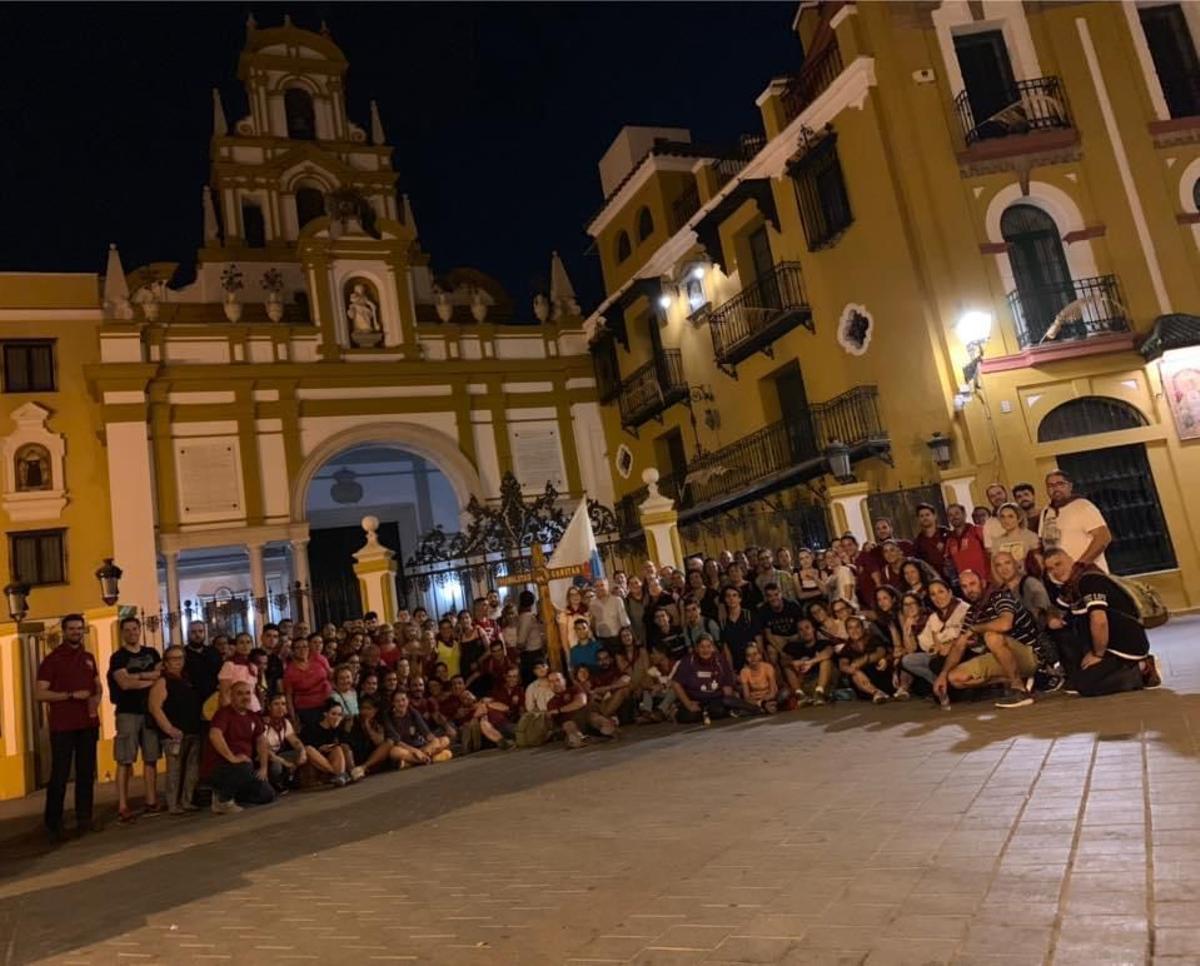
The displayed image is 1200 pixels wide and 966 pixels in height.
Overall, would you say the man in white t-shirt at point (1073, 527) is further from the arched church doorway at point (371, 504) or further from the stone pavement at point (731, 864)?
the arched church doorway at point (371, 504)

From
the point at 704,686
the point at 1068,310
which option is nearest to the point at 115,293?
the point at 704,686

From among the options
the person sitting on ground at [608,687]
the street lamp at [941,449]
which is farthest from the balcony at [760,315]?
the person sitting on ground at [608,687]

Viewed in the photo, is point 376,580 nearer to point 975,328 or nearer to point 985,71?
point 975,328

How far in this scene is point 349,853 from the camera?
5270mm

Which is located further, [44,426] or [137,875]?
[44,426]

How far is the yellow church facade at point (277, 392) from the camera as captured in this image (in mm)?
18547

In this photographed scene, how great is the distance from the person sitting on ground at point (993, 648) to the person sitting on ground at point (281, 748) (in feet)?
19.1

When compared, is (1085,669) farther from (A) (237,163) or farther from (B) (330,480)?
(A) (237,163)

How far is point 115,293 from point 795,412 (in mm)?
14552

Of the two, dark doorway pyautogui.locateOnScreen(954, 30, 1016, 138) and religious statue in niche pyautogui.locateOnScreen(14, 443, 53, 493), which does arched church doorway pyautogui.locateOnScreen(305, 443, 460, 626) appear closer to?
religious statue in niche pyautogui.locateOnScreen(14, 443, 53, 493)

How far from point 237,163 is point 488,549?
1407 cm

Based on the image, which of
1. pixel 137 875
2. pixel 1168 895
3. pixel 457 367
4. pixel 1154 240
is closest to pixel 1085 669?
Answer: pixel 1168 895

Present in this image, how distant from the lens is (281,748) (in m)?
8.80

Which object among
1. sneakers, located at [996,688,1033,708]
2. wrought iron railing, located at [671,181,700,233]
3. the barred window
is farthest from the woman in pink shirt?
A: wrought iron railing, located at [671,181,700,233]
